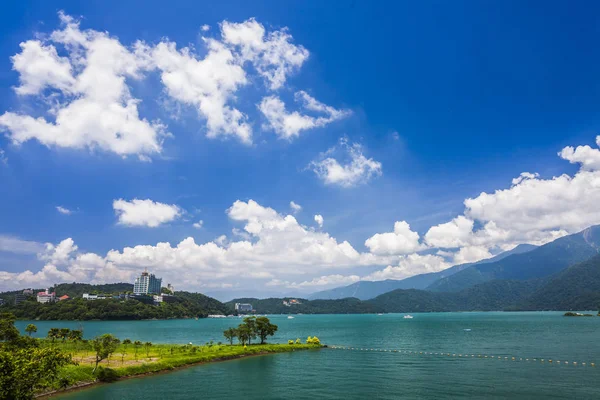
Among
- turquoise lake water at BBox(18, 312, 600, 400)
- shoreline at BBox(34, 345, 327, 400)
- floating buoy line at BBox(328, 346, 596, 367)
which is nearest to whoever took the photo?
turquoise lake water at BBox(18, 312, 600, 400)

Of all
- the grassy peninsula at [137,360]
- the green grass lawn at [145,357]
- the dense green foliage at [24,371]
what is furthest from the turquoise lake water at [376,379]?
the dense green foliage at [24,371]

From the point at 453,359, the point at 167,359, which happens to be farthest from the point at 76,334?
the point at 453,359

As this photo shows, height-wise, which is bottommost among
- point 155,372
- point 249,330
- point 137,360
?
point 155,372

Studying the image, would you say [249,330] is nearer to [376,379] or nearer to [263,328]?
[263,328]

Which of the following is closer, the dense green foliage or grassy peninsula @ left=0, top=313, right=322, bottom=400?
the dense green foliage

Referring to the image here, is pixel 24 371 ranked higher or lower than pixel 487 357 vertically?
higher

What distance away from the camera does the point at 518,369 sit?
234ft

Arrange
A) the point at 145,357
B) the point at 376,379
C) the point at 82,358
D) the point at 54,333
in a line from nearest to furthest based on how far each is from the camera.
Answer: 1. the point at 376,379
2. the point at 82,358
3. the point at 145,357
4. the point at 54,333

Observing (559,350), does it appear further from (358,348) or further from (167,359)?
(167,359)

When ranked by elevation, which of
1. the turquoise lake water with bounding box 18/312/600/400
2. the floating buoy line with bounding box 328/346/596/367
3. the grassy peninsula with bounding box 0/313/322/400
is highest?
the grassy peninsula with bounding box 0/313/322/400

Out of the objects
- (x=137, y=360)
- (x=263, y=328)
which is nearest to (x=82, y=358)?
(x=137, y=360)

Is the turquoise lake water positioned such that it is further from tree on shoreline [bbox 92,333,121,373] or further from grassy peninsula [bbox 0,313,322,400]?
tree on shoreline [bbox 92,333,121,373]

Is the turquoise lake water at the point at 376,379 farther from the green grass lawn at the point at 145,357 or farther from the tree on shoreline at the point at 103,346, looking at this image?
the tree on shoreline at the point at 103,346

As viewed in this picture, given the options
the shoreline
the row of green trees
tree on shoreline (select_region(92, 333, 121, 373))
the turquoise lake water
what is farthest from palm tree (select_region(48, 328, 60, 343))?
the turquoise lake water
